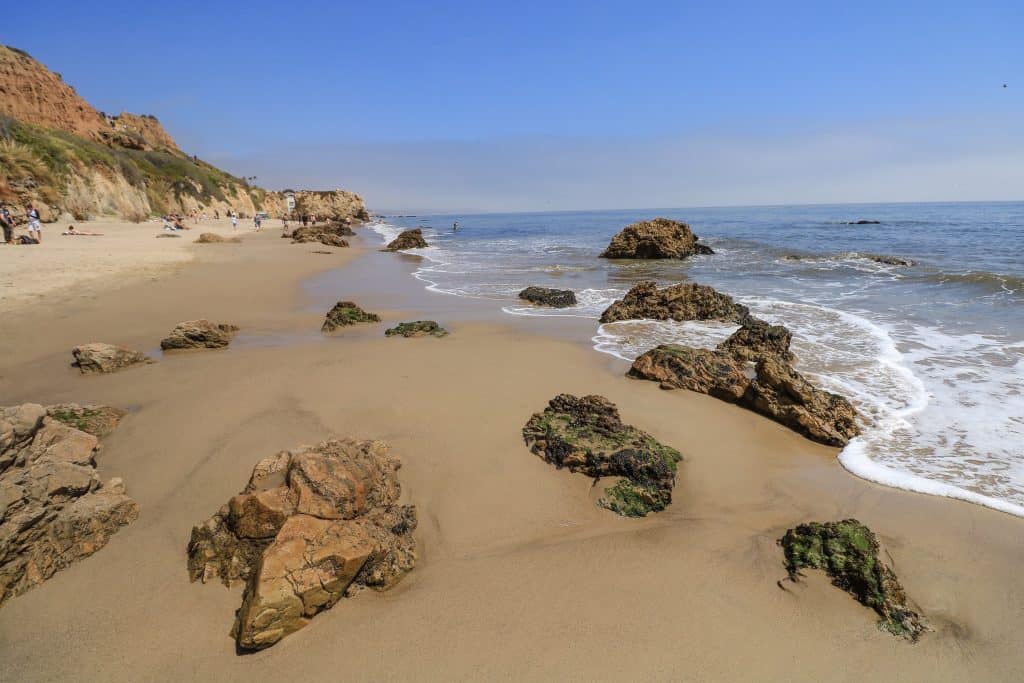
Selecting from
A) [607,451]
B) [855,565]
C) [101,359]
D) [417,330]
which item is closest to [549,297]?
[417,330]

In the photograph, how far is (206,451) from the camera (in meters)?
3.82

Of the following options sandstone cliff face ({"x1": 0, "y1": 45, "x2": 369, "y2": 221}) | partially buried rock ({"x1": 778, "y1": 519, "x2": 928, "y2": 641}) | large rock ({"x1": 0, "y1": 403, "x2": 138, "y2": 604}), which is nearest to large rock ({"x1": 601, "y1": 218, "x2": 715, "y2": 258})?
partially buried rock ({"x1": 778, "y1": 519, "x2": 928, "y2": 641})

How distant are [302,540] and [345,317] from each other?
6.40 metres

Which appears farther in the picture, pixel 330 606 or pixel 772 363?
pixel 772 363

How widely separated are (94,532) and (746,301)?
12.1 m

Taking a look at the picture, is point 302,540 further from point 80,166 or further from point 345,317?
point 80,166

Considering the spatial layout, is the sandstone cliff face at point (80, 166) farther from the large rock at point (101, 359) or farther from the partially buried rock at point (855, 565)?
the partially buried rock at point (855, 565)

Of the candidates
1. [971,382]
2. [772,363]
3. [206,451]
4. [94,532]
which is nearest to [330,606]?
[94,532]

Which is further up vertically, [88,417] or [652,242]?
[652,242]

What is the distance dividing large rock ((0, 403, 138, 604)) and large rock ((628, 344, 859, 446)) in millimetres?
4975

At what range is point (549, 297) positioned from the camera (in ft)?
36.9

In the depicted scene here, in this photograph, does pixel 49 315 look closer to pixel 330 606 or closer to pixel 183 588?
pixel 183 588

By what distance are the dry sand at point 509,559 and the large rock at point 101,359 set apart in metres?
0.23

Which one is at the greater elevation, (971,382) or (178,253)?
(178,253)
